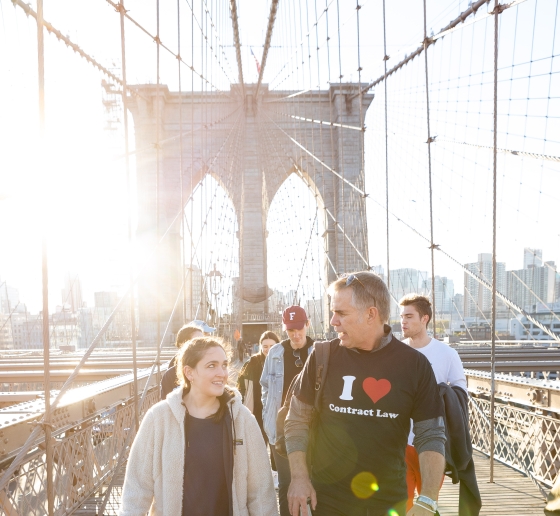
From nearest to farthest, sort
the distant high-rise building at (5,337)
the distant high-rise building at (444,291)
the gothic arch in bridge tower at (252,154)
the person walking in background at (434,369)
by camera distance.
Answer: the person walking in background at (434,369) < the distant high-rise building at (444,291) < the distant high-rise building at (5,337) < the gothic arch in bridge tower at (252,154)

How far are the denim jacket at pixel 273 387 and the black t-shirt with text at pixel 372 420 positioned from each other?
3.77 feet

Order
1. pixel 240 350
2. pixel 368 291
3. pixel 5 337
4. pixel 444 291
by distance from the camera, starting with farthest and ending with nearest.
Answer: pixel 240 350 → pixel 5 337 → pixel 444 291 → pixel 368 291

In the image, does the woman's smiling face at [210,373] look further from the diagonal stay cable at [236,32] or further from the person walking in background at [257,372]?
the diagonal stay cable at [236,32]

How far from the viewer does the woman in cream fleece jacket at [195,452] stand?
1.43 metres

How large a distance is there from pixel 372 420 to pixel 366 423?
0.02 meters

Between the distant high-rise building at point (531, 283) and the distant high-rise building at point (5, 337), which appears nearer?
the distant high-rise building at point (531, 283)

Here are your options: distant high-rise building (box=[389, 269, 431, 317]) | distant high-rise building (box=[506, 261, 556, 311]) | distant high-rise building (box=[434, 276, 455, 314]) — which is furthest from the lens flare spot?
distant high-rise building (box=[389, 269, 431, 317])

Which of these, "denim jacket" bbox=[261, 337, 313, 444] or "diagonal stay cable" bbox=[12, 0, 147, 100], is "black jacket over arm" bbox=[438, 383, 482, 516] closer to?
"denim jacket" bbox=[261, 337, 313, 444]

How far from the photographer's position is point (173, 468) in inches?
56.1

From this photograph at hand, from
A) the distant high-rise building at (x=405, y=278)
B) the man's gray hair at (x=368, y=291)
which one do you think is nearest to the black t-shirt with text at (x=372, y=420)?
the man's gray hair at (x=368, y=291)

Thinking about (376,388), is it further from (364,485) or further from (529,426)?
(529,426)

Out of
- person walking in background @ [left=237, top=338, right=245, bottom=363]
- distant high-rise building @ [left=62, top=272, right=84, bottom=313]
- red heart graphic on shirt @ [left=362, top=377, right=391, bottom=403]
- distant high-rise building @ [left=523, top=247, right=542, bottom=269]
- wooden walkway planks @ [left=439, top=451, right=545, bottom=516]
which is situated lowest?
person walking in background @ [left=237, top=338, right=245, bottom=363]

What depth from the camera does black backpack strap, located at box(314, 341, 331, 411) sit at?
1.45m

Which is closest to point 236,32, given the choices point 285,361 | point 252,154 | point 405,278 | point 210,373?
point 252,154
